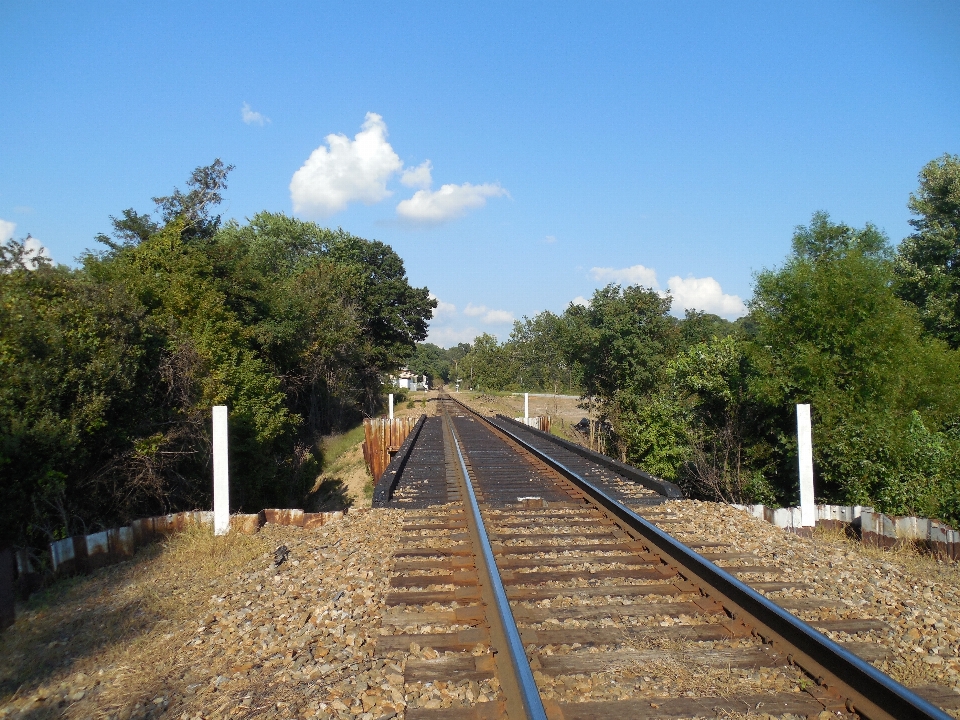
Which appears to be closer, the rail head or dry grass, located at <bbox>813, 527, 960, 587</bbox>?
dry grass, located at <bbox>813, 527, 960, 587</bbox>

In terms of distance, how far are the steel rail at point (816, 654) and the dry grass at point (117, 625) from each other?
3409mm

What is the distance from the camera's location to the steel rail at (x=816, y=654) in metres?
2.97

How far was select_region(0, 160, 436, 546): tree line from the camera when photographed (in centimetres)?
738

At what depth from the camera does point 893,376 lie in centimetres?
1067

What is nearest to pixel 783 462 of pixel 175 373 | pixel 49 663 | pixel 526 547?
pixel 526 547

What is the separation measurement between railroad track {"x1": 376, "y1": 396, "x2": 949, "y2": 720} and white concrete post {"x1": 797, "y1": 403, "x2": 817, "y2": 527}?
176 cm

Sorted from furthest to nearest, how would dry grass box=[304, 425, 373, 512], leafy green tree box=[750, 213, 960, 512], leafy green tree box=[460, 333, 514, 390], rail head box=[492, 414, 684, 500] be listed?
leafy green tree box=[460, 333, 514, 390], dry grass box=[304, 425, 373, 512], leafy green tree box=[750, 213, 960, 512], rail head box=[492, 414, 684, 500]

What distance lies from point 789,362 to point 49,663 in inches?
422

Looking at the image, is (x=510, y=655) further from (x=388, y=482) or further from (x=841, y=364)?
(x=841, y=364)

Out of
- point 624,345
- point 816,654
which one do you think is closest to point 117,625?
point 816,654

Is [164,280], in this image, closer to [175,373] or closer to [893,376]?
[175,373]

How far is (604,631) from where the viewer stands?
4078mm

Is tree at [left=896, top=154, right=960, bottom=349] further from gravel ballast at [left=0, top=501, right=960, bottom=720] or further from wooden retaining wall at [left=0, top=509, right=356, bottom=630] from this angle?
wooden retaining wall at [left=0, top=509, right=356, bottom=630]

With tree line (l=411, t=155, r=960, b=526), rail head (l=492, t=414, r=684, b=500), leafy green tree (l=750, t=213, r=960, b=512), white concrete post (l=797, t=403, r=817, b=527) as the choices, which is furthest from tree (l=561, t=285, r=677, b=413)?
white concrete post (l=797, t=403, r=817, b=527)
